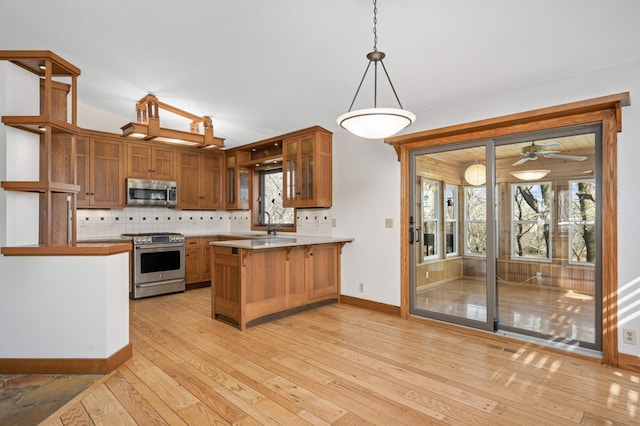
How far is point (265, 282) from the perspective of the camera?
13.1ft

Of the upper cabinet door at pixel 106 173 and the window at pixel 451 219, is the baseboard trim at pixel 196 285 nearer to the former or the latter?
the upper cabinet door at pixel 106 173

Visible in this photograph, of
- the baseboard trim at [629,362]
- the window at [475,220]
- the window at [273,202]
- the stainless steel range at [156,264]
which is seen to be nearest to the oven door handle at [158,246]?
the stainless steel range at [156,264]

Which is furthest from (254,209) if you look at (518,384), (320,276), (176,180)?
(518,384)

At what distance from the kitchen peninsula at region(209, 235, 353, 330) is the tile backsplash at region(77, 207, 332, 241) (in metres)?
0.72

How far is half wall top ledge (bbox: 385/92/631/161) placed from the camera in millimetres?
2717

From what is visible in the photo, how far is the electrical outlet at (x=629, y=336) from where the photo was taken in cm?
273

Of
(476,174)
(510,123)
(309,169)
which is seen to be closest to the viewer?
(510,123)

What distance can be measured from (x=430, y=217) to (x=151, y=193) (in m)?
4.18

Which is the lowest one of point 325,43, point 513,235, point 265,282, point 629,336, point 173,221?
point 629,336

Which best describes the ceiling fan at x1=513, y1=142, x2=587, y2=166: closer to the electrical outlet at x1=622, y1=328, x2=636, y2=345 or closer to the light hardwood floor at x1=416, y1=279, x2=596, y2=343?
the light hardwood floor at x1=416, y1=279, x2=596, y2=343

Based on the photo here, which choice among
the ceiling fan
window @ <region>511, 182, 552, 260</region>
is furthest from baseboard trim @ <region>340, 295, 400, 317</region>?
the ceiling fan

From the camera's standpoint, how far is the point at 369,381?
8.44 ft

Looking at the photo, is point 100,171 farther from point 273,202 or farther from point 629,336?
point 629,336

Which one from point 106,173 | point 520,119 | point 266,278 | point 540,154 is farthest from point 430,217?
point 106,173
